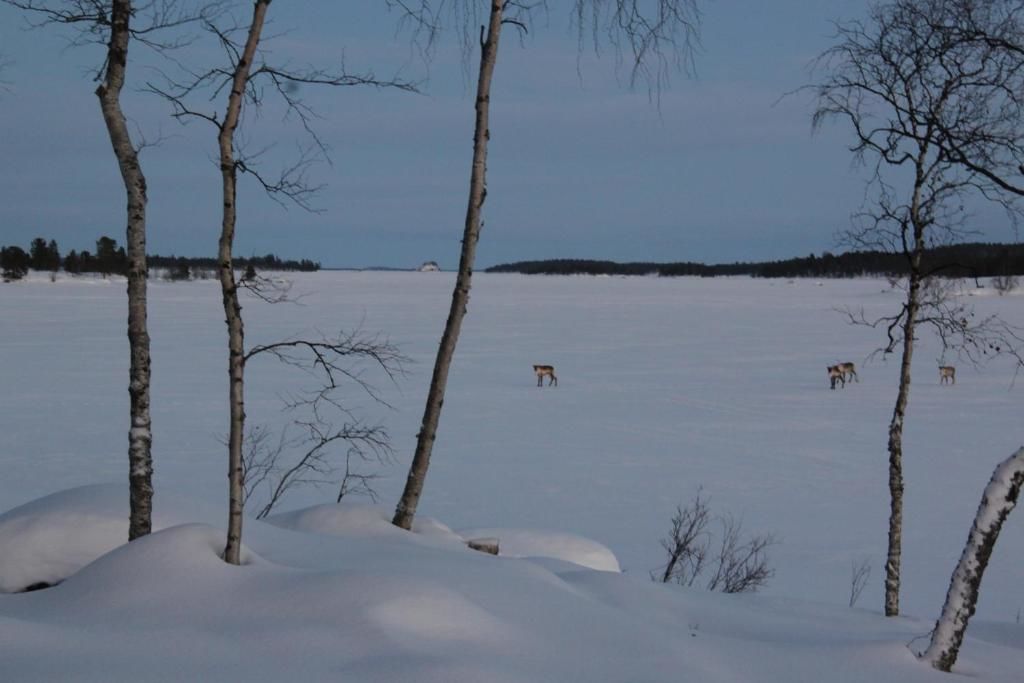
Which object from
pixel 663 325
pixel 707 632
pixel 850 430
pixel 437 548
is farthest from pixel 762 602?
pixel 663 325

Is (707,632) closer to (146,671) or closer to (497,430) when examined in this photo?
(146,671)

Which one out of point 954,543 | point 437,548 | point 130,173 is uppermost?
point 130,173

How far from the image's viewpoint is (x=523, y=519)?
504 inches

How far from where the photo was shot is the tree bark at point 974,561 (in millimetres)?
4582

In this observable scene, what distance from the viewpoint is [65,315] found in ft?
153

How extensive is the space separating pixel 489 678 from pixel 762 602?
3744 millimetres

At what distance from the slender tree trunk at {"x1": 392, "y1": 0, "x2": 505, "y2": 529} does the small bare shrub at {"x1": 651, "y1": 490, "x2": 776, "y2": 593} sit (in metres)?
3.56

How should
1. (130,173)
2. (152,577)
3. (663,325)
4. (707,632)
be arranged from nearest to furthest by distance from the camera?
1. (152,577)
2. (707,632)
3. (130,173)
4. (663,325)

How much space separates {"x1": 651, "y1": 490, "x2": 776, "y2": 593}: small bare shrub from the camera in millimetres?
10492

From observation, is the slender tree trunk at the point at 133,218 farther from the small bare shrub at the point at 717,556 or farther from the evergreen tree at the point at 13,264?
the evergreen tree at the point at 13,264

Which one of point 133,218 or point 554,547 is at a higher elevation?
point 133,218

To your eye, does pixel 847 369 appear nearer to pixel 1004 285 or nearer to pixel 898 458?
pixel 898 458

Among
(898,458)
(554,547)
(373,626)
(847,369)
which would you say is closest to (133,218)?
(373,626)

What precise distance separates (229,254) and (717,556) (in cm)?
818
